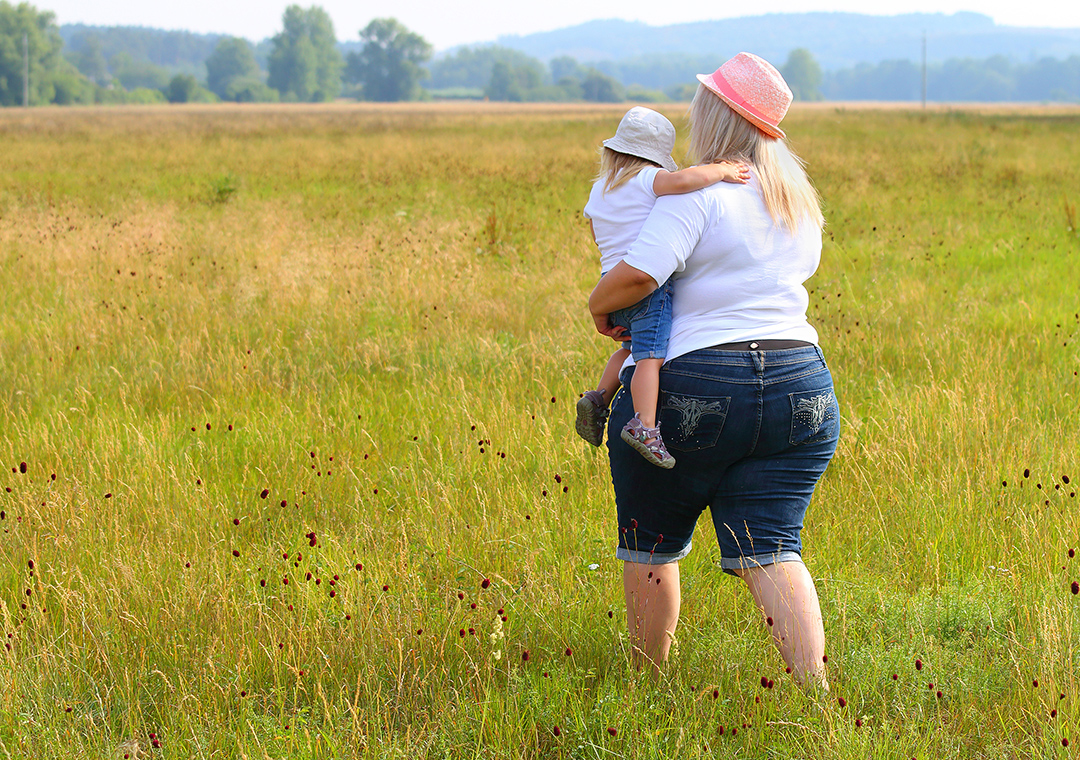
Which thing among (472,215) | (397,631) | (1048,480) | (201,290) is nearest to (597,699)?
(397,631)

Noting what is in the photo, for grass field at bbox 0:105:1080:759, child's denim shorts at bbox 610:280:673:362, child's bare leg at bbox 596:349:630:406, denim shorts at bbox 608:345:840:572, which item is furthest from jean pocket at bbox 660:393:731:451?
grass field at bbox 0:105:1080:759

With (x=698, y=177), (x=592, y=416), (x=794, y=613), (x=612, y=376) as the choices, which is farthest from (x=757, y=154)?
(x=794, y=613)

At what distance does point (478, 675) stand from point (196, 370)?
3950 mm

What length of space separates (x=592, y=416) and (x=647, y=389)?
43 cm

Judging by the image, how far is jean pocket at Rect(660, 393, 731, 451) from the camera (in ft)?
7.47

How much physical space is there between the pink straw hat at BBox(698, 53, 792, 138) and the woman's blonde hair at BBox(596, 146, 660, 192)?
271mm

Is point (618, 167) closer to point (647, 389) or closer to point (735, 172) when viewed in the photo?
point (735, 172)

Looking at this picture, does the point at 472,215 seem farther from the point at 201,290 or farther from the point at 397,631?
the point at 397,631

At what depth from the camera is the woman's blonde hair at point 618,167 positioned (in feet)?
7.92

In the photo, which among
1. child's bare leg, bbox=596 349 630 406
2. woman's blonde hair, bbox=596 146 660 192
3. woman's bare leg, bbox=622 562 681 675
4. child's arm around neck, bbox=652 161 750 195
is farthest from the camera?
child's bare leg, bbox=596 349 630 406

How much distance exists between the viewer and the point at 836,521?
3723mm

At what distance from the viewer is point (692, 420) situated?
7.52 ft

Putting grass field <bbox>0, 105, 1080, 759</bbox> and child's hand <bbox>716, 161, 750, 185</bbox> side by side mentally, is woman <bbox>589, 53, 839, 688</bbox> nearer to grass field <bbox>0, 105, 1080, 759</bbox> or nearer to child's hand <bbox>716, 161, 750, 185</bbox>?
child's hand <bbox>716, 161, 750, 185</bbox>

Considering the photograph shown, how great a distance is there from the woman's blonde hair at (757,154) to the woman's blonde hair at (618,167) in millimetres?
158
